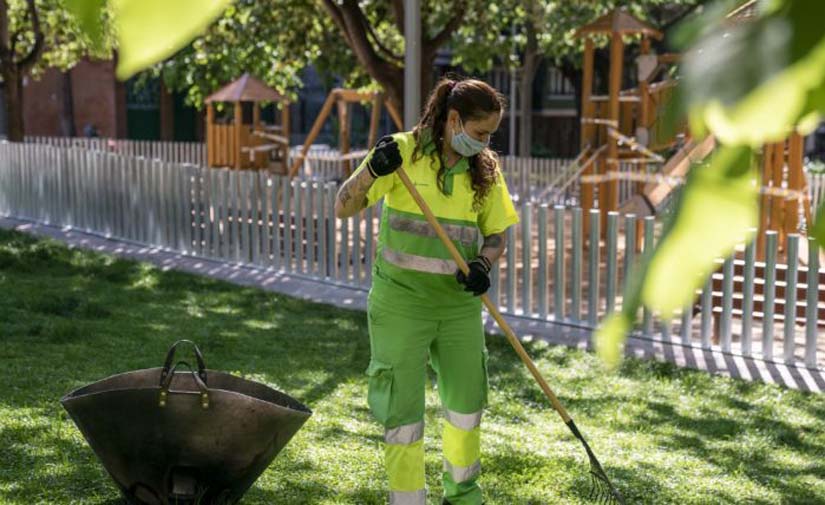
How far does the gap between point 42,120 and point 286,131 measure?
20442 mm

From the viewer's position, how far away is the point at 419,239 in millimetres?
4449

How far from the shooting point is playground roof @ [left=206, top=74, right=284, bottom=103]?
757 inches

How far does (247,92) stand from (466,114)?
1539cm

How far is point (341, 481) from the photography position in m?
5.49

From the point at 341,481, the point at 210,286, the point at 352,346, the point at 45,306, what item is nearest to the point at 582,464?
the point at 341,481

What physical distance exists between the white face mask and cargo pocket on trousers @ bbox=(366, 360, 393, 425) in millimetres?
852

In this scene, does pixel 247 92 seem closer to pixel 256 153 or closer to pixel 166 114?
pixel 256 153

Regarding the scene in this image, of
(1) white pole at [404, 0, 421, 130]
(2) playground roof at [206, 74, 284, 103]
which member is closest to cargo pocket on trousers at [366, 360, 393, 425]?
(1) white pole at [404, 0, 421, 130]

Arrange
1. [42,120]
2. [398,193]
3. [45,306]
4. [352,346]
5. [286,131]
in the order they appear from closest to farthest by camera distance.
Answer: [398,193], [352,346], [45,306], [286,131], [42,120]

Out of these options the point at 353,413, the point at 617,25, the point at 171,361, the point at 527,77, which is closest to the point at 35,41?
the point at 617,25

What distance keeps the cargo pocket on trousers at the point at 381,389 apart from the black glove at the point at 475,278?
0.42 meters

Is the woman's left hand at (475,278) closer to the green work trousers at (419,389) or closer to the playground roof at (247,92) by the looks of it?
the green work trousers at (419,389)

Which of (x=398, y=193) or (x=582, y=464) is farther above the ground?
(x=398, y=193)

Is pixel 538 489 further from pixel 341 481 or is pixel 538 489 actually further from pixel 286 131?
pixel 286 131
